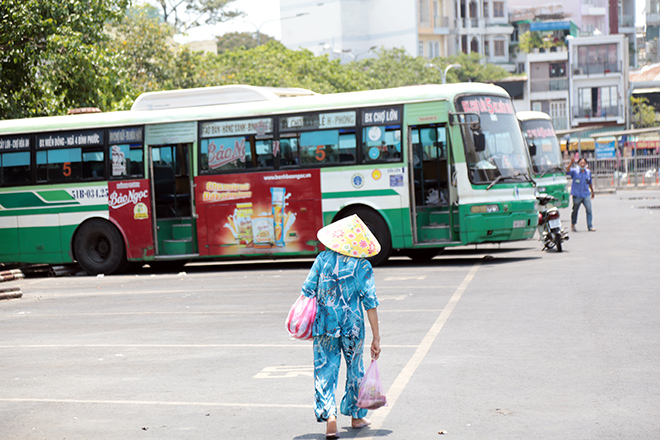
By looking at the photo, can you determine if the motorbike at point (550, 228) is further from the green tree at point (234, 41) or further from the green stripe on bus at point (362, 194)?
the green tree at point (234, 41)

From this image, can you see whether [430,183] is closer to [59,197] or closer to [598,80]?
[59,197]

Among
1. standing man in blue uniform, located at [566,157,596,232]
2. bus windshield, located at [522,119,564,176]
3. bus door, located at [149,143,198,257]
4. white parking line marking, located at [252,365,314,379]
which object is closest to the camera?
white parking line marking, located at [252,365,314,379]

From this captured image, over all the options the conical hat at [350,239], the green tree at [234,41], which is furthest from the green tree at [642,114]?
the conical hat at [350,239]

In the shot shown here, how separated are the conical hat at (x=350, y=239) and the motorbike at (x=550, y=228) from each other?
13.1 meters

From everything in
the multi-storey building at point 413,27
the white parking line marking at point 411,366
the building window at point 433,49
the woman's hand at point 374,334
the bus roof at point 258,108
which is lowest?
the white parking line marking at point 411,366

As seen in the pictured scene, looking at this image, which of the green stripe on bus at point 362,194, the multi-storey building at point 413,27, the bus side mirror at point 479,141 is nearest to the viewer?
the bus side mirror at point 479,141

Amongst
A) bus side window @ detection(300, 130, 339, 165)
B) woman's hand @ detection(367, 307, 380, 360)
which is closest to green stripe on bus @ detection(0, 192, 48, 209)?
bus side window @ detection(300, 130, 339, 165)

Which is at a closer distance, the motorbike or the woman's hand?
the woman's hand

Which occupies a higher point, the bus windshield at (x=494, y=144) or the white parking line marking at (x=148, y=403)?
the bus windshield at (x=494, y=144)

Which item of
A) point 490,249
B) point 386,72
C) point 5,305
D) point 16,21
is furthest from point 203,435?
point 386,72

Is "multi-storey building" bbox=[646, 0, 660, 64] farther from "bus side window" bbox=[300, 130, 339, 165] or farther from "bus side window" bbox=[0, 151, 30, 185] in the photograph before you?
"bus side window" bbox=[0, 151, 30, 185]

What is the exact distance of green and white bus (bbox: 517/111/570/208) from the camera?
93.5 ft

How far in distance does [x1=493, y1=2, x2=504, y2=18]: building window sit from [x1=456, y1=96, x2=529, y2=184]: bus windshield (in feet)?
279

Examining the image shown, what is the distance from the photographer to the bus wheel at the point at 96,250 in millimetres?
19688
